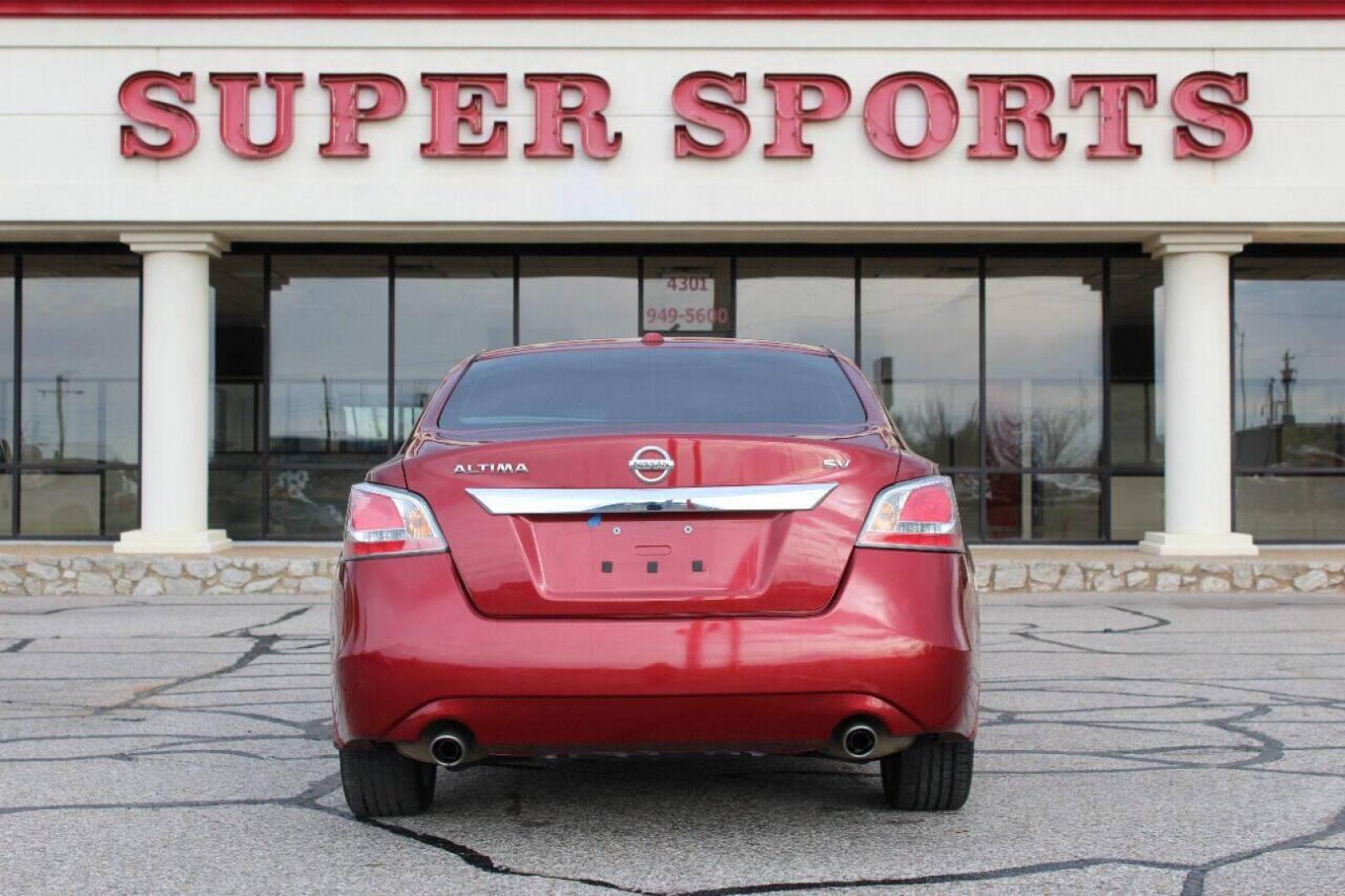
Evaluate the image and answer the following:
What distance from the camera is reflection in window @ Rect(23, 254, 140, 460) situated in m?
17.4

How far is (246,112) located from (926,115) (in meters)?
6.84

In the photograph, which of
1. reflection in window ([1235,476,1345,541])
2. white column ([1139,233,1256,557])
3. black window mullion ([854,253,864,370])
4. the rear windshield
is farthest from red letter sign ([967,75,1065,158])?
the rear windshield

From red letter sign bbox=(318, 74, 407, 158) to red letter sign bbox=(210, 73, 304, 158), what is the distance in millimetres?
353

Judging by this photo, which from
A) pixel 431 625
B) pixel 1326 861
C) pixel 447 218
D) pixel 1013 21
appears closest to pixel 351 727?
pixel 431 625

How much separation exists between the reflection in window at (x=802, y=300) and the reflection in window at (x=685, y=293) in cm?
21

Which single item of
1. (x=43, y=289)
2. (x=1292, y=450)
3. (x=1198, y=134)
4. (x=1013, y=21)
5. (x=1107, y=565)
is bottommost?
(x=1107, y=565)

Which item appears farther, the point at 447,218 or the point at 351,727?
the point at 447,218

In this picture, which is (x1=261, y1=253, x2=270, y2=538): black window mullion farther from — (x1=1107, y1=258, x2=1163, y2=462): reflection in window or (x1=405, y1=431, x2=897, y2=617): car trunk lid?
(x1=405, y1=431, x2=897, y2=617): car trunk lid

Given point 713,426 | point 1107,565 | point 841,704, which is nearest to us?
point 841,704

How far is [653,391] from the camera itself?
475 cm

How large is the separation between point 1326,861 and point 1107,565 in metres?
11.0

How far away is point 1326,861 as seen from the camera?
13.0 ft

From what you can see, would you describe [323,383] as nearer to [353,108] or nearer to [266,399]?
[266,399]

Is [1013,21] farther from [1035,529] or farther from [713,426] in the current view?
[713,426]
